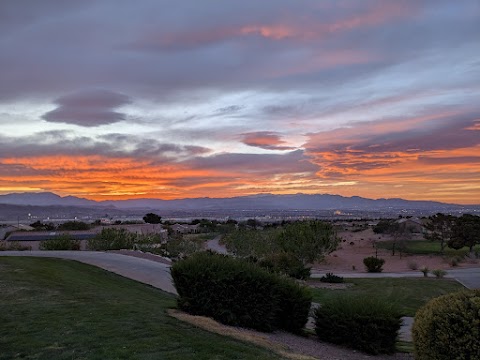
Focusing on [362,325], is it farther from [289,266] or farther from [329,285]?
[289,266]

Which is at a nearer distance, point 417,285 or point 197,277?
point 197,277

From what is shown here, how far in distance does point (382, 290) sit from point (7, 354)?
1038 inches

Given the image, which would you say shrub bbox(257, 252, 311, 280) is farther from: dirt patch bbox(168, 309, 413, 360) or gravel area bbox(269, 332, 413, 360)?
dirt patch bbox(168, 309, 413, 360)

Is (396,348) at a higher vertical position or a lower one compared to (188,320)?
lower

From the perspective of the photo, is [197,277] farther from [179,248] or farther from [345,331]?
[179,248]

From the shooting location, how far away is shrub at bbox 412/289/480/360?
907cm

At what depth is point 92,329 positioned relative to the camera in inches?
431

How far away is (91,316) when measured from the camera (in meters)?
12.2

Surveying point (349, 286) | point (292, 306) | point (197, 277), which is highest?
point (197, 277)

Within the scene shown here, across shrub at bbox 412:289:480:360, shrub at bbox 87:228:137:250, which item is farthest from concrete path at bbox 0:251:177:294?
shrub at bbox 412:289:480:360

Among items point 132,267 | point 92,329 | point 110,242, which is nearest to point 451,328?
Answer: point 92,329

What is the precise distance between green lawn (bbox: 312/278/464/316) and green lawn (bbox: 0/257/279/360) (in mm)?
14169

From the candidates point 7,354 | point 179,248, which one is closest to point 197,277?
point 7,354

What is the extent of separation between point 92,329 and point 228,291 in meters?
3.63
